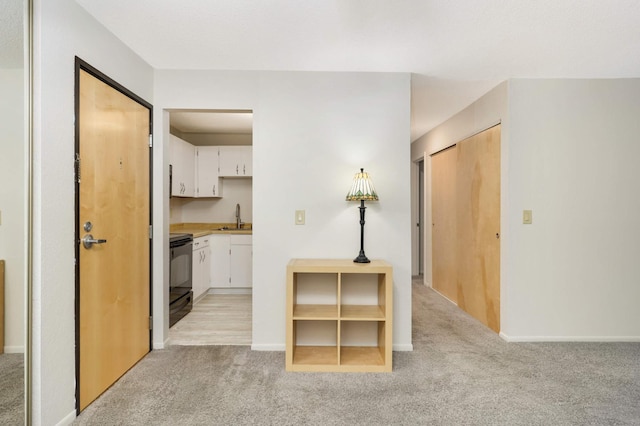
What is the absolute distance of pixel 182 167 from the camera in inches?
168

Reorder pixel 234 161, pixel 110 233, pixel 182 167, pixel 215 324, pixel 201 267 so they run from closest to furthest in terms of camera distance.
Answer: pixel 110 233 < pixel 215 324 < pixel 201 267 < pixel 182 167 < pixel 234 161

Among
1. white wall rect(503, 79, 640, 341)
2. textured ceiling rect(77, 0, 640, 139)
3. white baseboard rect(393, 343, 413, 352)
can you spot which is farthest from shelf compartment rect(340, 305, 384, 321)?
textured ceiling rect(77, 0, 640, 139)

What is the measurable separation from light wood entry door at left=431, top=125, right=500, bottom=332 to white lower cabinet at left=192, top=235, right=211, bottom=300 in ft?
10.1

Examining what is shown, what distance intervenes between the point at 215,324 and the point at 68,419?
156cm

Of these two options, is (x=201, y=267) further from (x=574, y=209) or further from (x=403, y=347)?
(x=574, y=209)

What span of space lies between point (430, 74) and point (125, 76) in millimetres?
2315

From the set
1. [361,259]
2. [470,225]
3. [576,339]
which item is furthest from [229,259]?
[576,339]

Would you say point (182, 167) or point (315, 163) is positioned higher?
point (182, 167)

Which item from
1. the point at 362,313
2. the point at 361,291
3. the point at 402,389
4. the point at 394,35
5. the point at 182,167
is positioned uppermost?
the point at 394,35

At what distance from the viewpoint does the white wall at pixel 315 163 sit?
268 centimetres

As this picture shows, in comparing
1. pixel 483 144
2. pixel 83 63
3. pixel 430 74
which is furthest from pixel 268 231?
pixel 483 144

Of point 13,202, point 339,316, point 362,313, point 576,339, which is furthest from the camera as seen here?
point 576,339

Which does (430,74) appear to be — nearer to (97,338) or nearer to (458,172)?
(458,172)

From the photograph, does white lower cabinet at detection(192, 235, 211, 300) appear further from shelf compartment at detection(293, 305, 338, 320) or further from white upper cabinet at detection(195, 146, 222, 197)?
shelf compartment at detection(293, 305, 338, 320)
